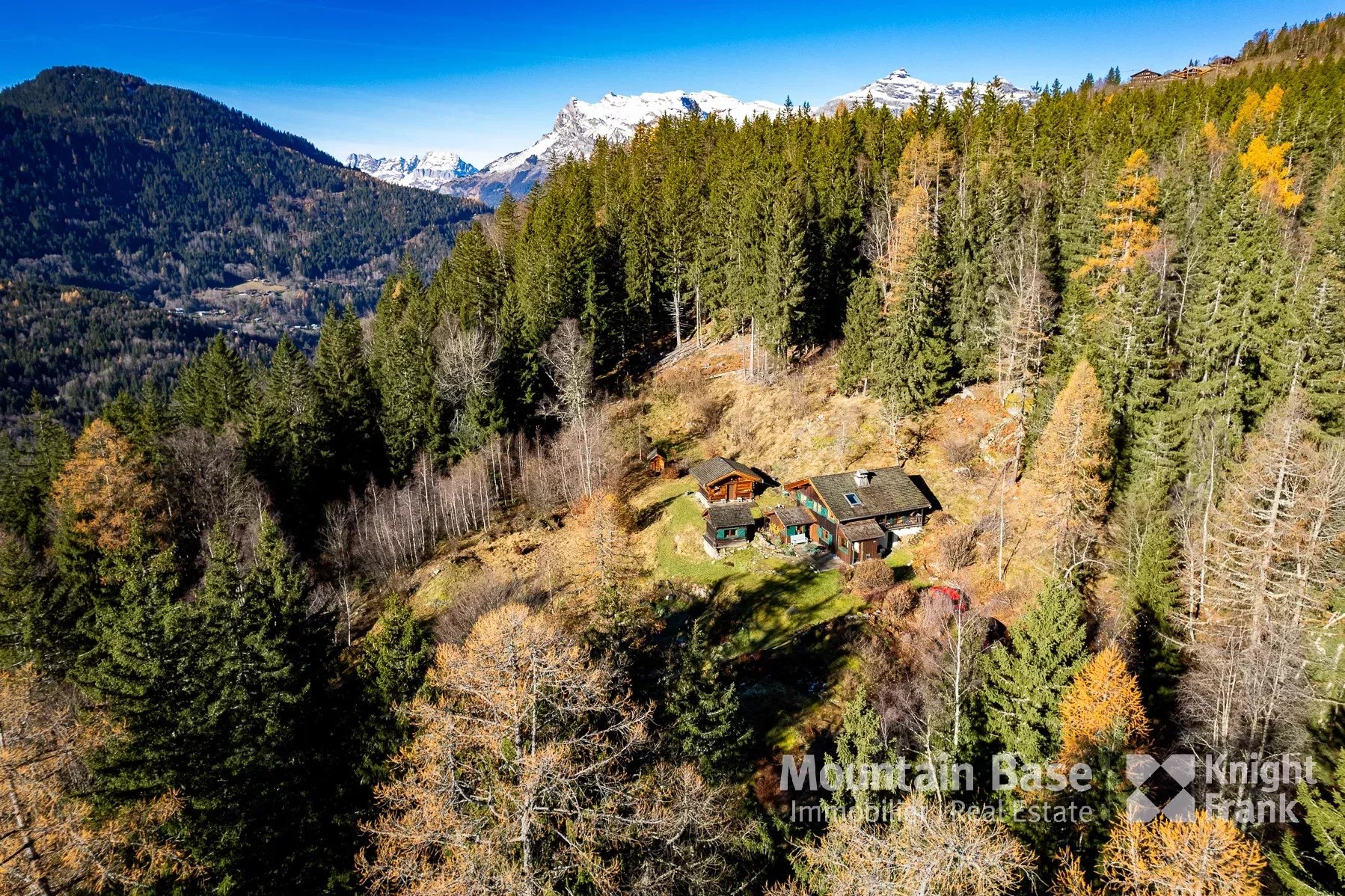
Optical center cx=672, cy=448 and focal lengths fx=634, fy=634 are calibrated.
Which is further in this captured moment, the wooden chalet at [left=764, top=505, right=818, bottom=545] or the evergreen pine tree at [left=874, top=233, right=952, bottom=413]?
the evergreen pine tree at [left=874, top=233, right=952, bottom=413]

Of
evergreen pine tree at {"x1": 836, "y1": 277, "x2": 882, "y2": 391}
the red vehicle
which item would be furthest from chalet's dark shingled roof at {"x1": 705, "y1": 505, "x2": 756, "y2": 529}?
evergreen pine tree at {"x1": 836, "y1": 277, "x2": 882, "y2": 391}

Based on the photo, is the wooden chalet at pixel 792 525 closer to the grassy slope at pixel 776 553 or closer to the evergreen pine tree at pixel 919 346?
the grassy slope at pixel 776 553

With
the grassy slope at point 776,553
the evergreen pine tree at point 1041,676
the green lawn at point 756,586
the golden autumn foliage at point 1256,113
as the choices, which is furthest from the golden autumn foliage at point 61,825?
the golden autumn foliage at point 1256,113

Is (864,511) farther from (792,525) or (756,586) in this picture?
(756,586)

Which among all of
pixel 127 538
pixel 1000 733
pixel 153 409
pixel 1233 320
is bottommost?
pixel 1000 733

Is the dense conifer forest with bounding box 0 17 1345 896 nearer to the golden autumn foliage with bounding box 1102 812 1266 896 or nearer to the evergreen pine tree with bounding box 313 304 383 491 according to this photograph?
the golden autumn foliage with bounding box 1102 812 1266 896

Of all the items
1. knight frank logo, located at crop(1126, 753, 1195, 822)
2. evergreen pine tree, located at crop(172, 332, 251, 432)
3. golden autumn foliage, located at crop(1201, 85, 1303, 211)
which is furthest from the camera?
evergreen pine tree, located at crop(172, 332, 251, 432)

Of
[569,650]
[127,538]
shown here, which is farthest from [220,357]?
[569,650]

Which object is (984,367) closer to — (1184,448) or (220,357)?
(1184,448)
